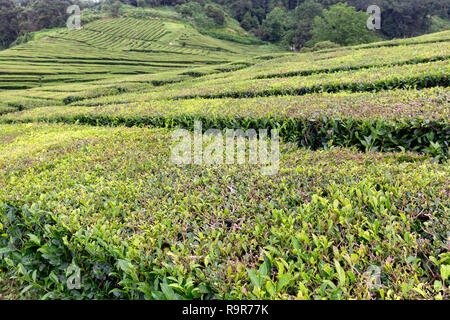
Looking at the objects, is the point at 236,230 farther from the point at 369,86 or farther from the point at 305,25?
the point at 305,25

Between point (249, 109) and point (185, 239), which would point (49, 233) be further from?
point (249, 109)

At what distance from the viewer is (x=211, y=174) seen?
3385 mm

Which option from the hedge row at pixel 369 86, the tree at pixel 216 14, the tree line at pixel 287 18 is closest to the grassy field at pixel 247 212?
the hedge row at pixel 369 86

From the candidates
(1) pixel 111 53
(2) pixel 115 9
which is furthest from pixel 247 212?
(2) pixel 115 9

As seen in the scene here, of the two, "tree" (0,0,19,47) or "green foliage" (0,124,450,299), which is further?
"tree" (0,0,19,47)

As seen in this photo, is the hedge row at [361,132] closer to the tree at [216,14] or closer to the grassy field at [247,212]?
the grassy field at [247,212]

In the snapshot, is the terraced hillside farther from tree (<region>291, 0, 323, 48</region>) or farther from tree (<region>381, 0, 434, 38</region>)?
tree (<region>381, 0, 434, 38</region>)

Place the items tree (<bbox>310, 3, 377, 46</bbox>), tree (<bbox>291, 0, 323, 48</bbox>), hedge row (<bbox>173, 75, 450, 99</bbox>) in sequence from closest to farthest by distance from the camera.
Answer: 1. hedge row (<bbox>173, 75, 450, 99</bbox>)
2. tree (<bbox>310, 3, 377, 46</bbox>)
3. tree (<bbox>291, 0, 323, 48</bbox>)

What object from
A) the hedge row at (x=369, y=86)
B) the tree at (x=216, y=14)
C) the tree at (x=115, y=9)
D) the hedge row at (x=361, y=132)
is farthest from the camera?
the tree at (x=216, y=14)

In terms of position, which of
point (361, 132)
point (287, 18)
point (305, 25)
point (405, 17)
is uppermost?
point (287, 18)

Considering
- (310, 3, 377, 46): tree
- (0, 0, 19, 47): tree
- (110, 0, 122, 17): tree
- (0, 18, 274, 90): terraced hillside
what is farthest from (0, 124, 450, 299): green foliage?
(0, 0, 19, 47): tree

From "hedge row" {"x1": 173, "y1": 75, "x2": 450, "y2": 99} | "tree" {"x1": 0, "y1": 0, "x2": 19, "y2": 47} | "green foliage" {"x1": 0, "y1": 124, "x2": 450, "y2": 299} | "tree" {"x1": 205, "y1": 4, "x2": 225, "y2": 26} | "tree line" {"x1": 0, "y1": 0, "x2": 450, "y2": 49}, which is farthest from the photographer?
"tree" {"x1": 205, "y1": 4, "x2": 225, "y2": 26}

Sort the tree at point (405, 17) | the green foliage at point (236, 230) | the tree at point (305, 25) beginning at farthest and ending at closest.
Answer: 1. the tree at point (405, 17)
2. the tree at point (305, 25)
3. the green foliage at point (236, 230)

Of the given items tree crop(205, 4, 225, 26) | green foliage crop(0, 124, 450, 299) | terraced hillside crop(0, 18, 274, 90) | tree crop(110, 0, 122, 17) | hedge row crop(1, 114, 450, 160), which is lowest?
green foliage crop(0, 124, 450, 299)
